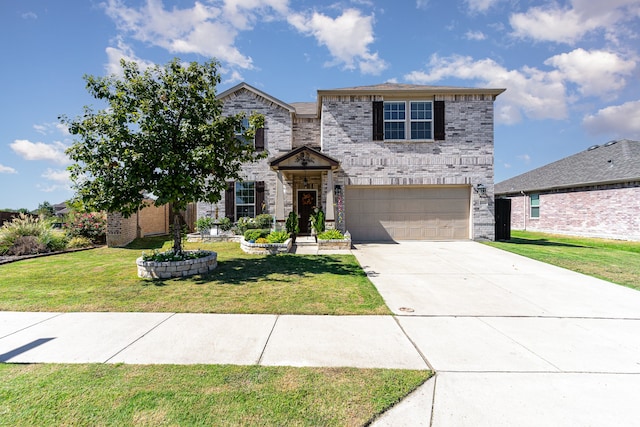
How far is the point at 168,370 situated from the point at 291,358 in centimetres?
125

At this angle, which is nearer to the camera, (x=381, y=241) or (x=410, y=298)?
(x=410, y=298)

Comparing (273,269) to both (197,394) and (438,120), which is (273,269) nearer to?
(197,394)

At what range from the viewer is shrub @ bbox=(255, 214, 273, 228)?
13.1 metres

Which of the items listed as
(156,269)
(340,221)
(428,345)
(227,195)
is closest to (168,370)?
(428,345)

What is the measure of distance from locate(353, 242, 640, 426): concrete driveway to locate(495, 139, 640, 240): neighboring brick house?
36.5 ft

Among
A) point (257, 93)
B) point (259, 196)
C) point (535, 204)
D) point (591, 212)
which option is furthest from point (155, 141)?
point (535, 204)

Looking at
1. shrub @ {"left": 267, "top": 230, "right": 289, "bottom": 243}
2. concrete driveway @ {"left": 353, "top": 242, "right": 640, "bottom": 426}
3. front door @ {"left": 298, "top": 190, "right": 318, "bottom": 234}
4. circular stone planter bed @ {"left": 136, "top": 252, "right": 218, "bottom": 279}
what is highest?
front door @ {"left": 298, "top": 190, "right": 318, "bottom": 234}

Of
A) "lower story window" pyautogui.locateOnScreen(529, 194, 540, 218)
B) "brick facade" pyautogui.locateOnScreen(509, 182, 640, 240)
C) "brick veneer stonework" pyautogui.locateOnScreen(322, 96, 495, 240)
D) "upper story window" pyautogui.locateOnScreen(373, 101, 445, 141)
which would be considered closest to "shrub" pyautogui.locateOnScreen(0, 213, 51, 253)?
"brick veneer stonework" pyautogui.locateOnScreen(322, 96, 495, 240)

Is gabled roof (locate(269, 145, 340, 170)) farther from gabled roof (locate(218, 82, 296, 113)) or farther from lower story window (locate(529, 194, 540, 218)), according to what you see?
lower story window (locate(529, 194, 540, 218))

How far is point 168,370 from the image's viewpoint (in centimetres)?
303

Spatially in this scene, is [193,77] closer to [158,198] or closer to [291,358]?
[158,198]

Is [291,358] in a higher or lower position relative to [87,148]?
lower

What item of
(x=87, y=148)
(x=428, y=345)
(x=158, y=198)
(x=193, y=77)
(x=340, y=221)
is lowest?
→ (x=428, y=345)

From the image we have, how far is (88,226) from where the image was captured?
1283cm
